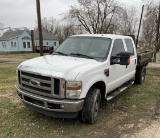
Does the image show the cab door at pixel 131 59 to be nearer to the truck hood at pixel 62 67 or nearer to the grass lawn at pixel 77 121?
the grass lawn at pixel 77 121

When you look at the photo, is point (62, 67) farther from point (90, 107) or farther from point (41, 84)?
point (90, 107)

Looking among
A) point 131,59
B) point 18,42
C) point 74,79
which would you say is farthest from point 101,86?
point 18,42

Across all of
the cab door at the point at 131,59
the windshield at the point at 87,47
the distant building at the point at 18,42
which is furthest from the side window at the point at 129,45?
the distant building at the point at 18,42

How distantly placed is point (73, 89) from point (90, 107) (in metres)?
0.68

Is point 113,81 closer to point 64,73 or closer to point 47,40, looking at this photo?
point 64,73

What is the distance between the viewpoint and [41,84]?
393cm

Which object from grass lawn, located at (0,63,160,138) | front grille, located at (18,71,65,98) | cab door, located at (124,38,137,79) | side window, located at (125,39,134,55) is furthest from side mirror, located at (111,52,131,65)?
front grille, located at (18,71,65,98)

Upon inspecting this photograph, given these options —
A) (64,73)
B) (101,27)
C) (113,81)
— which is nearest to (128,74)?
(113,81)

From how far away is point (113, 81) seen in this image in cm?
517

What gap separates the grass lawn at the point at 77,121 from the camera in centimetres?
401

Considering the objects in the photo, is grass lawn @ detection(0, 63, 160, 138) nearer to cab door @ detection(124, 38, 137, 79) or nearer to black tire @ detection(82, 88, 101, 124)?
black tire @ detection(82, 88, 101, 124)

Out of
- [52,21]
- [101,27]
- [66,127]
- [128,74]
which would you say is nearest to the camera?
[66,127]

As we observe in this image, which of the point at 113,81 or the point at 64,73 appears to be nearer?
the point at 64,73

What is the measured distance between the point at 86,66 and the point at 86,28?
37.7m
